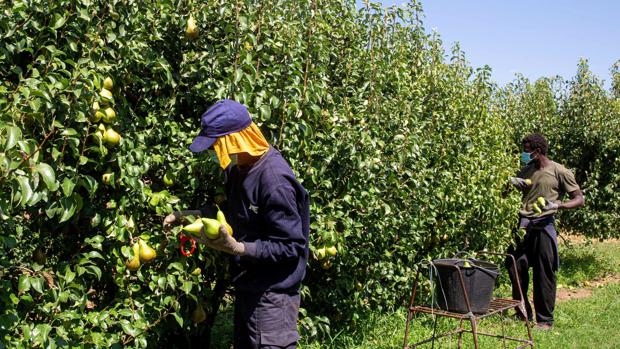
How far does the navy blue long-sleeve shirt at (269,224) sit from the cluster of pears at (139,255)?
1.42 feet

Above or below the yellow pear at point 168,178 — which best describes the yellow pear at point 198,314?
below

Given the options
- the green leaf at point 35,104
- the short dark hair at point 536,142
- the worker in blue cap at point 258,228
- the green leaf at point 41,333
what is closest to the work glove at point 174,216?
the worker in blue cap at point 258,228

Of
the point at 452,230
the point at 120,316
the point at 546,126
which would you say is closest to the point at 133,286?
the point at 120,316

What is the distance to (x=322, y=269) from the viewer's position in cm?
487

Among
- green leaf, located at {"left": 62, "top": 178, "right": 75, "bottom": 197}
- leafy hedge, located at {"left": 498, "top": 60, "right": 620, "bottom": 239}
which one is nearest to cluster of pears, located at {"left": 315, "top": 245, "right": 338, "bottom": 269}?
green leaf, located at {"left": 62, "top": 178, "right": 75, "bottom": 197}

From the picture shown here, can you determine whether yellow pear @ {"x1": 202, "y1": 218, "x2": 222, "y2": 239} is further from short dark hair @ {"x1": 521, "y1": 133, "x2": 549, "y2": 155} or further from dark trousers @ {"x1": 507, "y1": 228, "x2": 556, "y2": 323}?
short dark hair @ {"x1": 521, "y1": 133, "x2": 549, "y2": 155}

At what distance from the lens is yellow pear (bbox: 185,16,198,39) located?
11.8 feet

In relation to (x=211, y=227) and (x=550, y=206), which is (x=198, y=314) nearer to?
(x=211, y=227)

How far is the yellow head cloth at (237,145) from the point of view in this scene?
2.86 meters

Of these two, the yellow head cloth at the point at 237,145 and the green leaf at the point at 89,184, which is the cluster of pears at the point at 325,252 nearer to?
the yellow head cloth at the point at 237,145

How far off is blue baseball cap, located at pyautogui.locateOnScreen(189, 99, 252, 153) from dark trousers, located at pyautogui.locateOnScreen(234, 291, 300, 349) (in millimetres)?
705

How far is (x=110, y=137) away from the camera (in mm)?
3092

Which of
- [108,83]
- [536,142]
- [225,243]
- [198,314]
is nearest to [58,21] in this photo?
[108,83]

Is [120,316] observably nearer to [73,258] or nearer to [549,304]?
[73,258]
